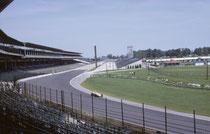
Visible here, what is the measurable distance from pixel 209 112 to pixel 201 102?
303 cm

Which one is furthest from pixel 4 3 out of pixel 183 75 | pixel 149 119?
pixel 183 75

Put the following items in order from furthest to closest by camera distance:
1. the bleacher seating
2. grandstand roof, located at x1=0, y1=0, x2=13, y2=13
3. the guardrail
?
1. the guardrail
2. the bleacher seating
3. grandstand roof, located at x1=0, y1=0, x2=13, y2=13

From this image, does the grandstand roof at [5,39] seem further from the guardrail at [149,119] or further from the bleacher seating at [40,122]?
the bleacher seating at [40,122]

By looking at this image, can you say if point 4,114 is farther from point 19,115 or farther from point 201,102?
point 201,102

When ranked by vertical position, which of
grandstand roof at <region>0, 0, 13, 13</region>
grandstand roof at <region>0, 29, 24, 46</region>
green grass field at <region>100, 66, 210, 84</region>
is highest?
grandstand roof at <region>0, 29, 24, 46</region>

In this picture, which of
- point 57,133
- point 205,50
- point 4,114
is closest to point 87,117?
point 57,133

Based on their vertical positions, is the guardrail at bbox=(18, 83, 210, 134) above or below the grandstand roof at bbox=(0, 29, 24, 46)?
below

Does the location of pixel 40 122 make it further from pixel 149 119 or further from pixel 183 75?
pixel 183 75

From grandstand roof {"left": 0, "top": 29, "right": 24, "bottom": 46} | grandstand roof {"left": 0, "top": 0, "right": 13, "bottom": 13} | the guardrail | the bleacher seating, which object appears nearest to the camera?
grandstand roof {"left": 0, "top": 0, "right": 13, "bottom": 13}

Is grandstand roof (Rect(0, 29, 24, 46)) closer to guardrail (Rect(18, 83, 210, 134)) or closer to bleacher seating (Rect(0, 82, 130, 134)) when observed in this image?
guardrail (Rect(18, 83, 210, 134))

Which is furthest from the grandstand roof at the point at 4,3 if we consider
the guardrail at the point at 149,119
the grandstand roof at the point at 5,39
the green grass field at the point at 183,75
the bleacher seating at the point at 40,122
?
the grandstand roof at the point at 5,39

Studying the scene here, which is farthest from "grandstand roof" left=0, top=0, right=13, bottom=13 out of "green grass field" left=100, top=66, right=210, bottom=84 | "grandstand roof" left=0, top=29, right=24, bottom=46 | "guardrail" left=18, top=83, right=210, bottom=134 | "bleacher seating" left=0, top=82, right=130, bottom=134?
"grandstand roof" left=0, top=29, right=24, bottom=46

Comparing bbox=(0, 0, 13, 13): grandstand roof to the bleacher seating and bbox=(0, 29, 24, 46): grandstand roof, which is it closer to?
the bleacher seating

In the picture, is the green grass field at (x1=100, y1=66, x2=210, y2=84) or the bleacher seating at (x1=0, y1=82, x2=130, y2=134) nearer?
the bleacher seating at (x1=0, y1=82, x2=130, y2=134)
